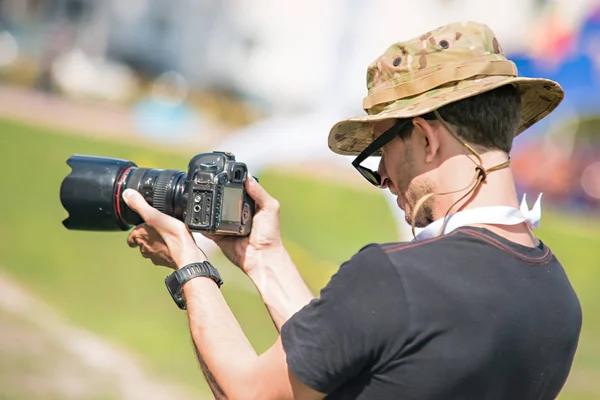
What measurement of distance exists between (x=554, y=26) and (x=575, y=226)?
2471 mm

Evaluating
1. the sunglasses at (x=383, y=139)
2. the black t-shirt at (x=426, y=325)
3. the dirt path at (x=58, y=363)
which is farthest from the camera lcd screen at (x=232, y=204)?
the dirt path at (x=58, y=363)

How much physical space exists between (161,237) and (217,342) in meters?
0.50

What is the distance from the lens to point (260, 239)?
8.05 feet

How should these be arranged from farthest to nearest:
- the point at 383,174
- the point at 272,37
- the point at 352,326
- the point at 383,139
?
the point at 272,37
the point at 383,174
the point at 383,139
the point at 352,326

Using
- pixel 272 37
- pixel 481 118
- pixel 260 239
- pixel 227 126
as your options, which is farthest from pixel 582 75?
pixel 481 118

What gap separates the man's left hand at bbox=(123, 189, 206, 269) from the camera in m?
2.13

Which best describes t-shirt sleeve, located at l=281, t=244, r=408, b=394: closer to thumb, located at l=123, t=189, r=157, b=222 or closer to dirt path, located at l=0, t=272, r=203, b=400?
thumb, located at l=123, t=189, r=157, b=222

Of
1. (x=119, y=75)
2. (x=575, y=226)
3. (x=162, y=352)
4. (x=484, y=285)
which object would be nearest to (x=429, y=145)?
(x=484, y=285)

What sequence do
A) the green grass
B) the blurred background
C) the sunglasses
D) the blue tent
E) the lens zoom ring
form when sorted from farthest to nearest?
1. the blue tent
2. the blurred background
3. the green grass
4. the lens zoom ring
5. the sunglasses

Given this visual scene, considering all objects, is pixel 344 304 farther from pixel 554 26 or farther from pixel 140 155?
pixel 554 26

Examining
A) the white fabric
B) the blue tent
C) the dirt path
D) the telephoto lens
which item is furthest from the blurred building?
the white fabric

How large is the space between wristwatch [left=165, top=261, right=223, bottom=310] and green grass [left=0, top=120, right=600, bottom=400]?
12.5 feet

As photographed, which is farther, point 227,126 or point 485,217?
point 227,126

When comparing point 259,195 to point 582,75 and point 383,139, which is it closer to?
Answer: point 383,139
